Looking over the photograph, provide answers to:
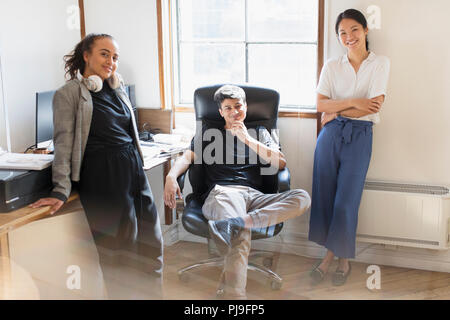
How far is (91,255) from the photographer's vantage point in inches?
101

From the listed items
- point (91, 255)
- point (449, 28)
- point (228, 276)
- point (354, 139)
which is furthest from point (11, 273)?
point (449, 28)

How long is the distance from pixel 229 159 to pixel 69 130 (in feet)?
3.12

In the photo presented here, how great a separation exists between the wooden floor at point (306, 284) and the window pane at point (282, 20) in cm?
135

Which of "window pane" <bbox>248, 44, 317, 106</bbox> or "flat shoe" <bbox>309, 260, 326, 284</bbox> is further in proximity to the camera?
"window pane" <bbox>248, 44, 317, 106</bbox>

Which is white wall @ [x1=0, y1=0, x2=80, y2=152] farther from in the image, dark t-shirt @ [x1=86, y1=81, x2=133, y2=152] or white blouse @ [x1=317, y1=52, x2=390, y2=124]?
white blouse @ [x1=317, y1=52, x2=390, y2=124]

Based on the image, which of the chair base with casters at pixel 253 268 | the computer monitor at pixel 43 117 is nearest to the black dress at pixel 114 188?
the chair base with casters at pixel 253 268

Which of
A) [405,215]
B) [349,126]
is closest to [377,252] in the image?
[405,215]

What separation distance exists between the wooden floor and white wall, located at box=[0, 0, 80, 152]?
118cm

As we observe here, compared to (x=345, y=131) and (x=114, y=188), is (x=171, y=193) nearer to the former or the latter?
(x=114, y=188)

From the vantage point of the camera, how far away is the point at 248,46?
3.47m

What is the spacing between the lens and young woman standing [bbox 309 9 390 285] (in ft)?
9.61

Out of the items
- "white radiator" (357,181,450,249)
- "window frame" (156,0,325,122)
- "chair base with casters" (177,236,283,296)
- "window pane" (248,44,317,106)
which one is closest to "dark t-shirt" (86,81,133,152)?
"chair base with casters" (177,236,283,296)

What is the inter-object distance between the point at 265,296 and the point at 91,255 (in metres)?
0.90

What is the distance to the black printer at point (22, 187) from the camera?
210cm
